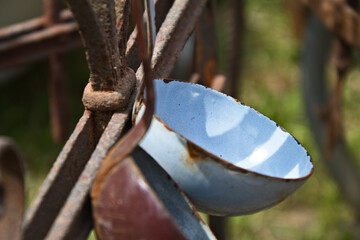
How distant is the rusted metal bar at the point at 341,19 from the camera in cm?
179

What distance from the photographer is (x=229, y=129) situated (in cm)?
95

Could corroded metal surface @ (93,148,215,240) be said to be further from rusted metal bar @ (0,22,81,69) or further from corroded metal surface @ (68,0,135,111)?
rusted metal bar @ (0,22,81,69)

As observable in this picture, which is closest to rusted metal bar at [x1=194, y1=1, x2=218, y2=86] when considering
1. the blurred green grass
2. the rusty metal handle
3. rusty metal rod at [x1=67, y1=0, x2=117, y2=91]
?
rusty metal rod at [x1=67, y1=0, x2=117, y2=91]

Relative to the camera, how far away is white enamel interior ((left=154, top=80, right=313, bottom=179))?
905 millimetres

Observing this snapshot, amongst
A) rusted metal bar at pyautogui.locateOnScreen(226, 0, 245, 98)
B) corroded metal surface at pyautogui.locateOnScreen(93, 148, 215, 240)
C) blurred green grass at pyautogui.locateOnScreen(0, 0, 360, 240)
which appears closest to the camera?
corroded metal surface at pyautogui.locateOnScreen(93, 148, 215, 240)

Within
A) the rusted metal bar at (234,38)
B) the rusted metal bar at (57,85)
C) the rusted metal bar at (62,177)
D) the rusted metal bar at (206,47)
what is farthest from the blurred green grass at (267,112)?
the rusted metal bar at (62,177)

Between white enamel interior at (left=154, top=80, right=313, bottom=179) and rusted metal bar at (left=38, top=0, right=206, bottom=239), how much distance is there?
2.7 inches

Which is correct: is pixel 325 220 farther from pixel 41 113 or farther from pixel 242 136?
pixel 242 136

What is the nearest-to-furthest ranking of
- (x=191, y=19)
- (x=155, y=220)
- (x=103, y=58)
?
(x=155, y=220)
(x=103, y=58)
(x=191, y=19)

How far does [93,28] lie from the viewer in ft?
2.47

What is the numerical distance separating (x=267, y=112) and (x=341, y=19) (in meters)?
1.02

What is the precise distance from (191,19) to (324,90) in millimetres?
1344

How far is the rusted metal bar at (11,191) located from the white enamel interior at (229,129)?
259mm

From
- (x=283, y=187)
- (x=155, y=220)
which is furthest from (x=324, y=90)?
(x=155, y=220)
